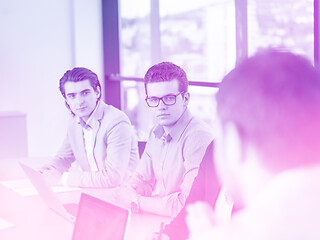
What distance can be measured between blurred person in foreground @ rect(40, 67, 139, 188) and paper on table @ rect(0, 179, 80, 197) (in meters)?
0.14

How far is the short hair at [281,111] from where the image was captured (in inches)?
27.0

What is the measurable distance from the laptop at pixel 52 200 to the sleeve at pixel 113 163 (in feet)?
1.41

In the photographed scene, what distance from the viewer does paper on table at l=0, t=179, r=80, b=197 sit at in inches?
107

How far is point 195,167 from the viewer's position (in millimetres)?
2463

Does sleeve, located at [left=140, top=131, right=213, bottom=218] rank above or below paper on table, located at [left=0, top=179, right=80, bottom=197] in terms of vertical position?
above

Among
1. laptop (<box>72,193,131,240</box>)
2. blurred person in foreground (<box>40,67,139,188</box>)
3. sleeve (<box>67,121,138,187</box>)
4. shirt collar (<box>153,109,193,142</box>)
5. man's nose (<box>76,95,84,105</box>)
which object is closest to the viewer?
→ laptop (<box>72,193,131,240</box>)

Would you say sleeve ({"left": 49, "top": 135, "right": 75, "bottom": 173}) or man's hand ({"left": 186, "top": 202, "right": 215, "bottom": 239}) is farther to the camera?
sleeve ({"left": 49, "top": 135, "right": 75, "bottom": 173})

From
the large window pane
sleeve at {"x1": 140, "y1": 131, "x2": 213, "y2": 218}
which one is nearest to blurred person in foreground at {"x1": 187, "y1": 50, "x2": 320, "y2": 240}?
sleeve at {"x1": 140, "y1": 131, "x2": 213, "y2": 218}

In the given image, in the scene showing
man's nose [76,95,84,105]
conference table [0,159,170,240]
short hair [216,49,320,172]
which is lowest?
conference table [0,159,170,240]

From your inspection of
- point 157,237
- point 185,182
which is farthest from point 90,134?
point 157,237

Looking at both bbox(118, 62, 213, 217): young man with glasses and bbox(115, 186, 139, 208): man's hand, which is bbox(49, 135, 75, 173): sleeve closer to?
bbox(118, 62, 213, 217): young man with glasses

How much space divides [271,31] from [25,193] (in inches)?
106

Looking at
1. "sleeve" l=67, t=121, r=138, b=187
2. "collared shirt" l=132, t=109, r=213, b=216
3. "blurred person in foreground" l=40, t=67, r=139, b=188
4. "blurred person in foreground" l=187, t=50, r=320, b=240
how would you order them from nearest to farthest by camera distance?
"blurred person in foreground" l=187, t=50, r=320, b=240
"collared shirt" l=132, t=109, r=213, b=216
"sleeve" l=67, t=121, r=138, b=187
"blurred person in foreground" l=40, t=67, r=139, b=188

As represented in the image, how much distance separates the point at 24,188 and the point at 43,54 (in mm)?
2903
